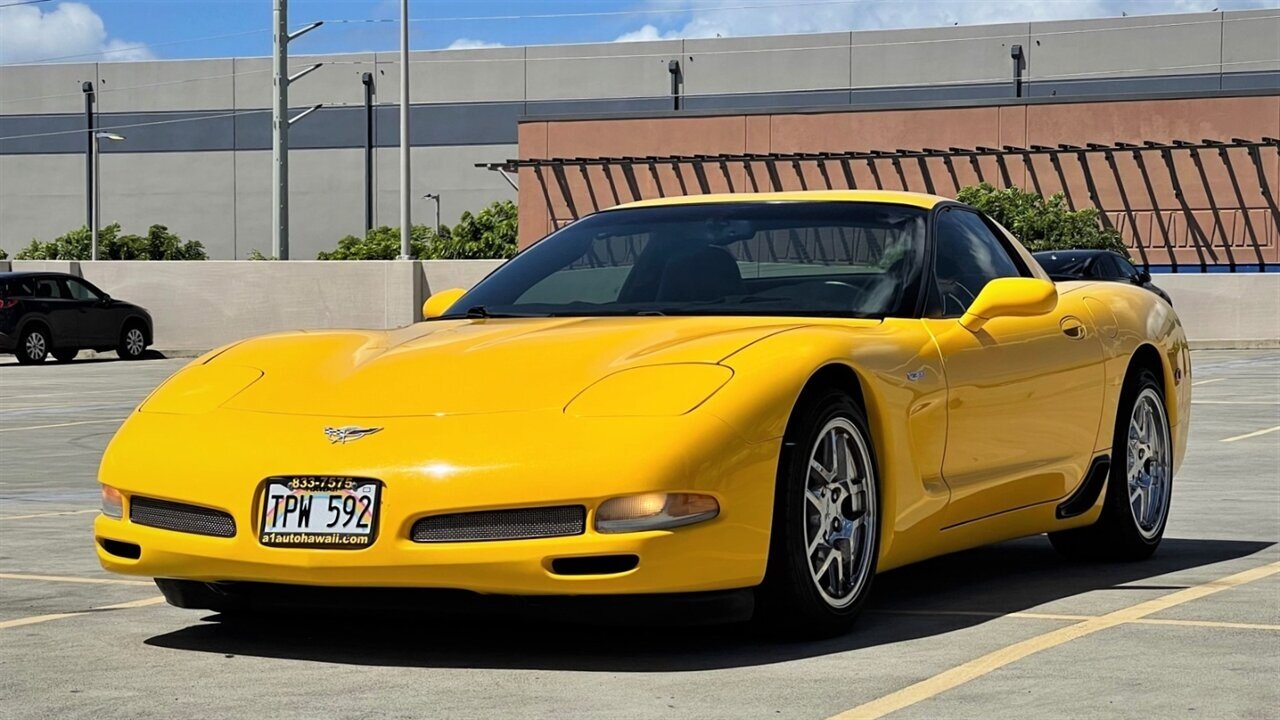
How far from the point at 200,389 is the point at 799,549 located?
1795 mm

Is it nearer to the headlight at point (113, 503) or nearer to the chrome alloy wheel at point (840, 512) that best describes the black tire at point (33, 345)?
the headlight at point (113, 503)

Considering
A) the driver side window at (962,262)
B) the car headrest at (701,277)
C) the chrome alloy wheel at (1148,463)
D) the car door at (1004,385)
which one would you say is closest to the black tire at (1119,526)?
the chrome alloy wheel at (1148,463)

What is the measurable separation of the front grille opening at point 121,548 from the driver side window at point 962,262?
2.57m

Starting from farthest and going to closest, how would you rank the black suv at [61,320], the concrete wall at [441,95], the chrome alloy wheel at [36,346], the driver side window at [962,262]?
the concrete wall at [441,95], the chrome alloy wheel at [36,346], the black suv at [61,320], the driver side window at [962,262]

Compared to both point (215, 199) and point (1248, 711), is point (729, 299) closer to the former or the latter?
point (1248, 711)

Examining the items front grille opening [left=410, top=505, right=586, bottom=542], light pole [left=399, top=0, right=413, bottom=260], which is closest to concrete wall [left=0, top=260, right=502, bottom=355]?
light pole [left=399, top=0, right=413, bottom=260]

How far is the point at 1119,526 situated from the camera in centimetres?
756

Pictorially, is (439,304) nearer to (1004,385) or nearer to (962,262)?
(962,262)

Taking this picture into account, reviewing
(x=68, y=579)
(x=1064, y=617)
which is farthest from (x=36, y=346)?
(x=1064, y=617)

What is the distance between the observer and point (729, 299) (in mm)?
6551

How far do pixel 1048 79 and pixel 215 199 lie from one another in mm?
29972

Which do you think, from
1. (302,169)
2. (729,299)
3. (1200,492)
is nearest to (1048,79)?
(302,169)

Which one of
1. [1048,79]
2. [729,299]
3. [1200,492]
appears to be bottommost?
[1200,492]

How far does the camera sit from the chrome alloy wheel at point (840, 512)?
568 centimetres
